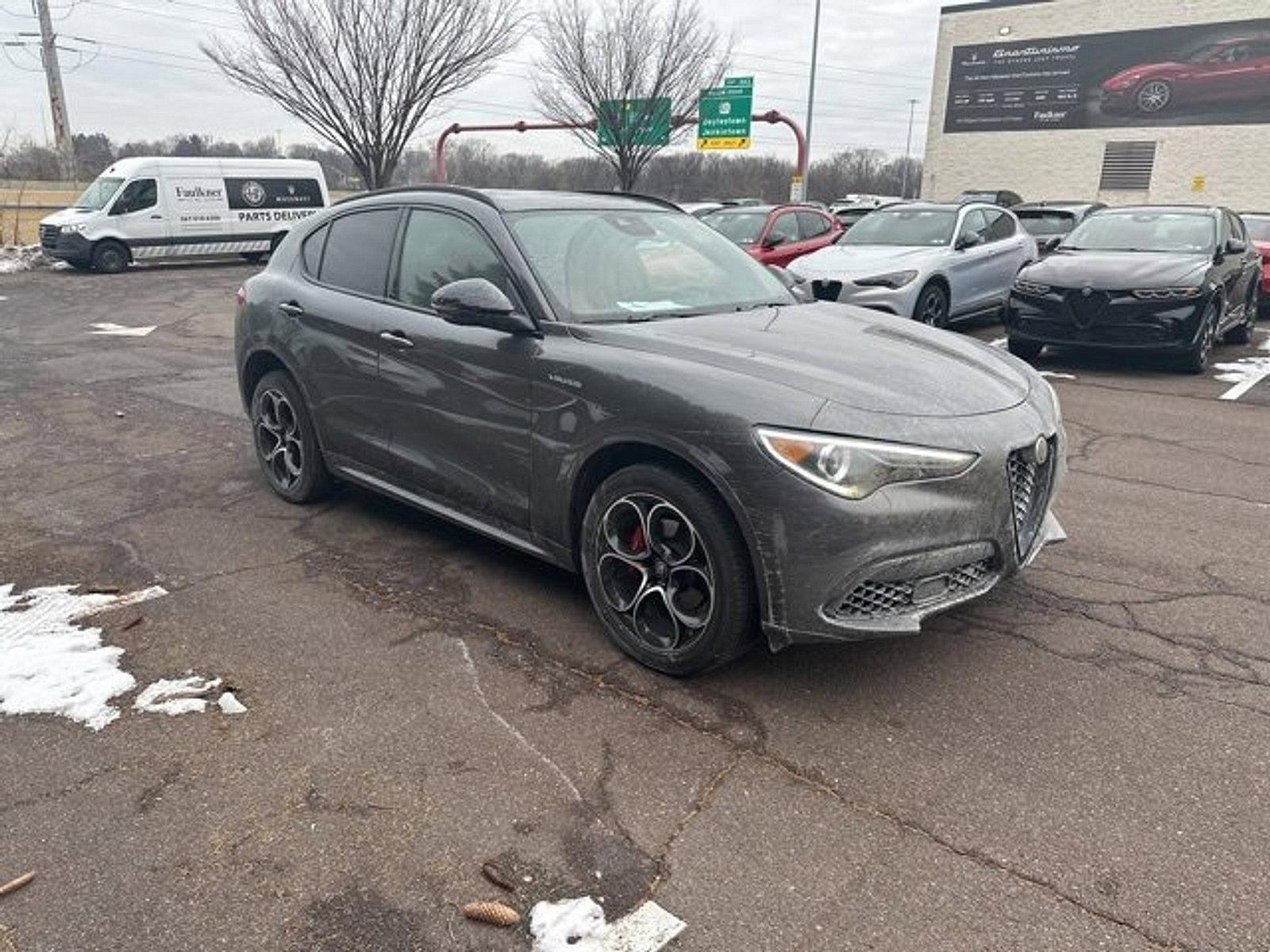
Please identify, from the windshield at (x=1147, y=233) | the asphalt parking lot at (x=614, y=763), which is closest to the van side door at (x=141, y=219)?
the asphalt parking lot at (x=614, y=763)

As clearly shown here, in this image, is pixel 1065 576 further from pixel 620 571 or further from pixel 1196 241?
pixel 1196 241

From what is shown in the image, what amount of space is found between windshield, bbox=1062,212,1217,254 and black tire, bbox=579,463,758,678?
8291mm

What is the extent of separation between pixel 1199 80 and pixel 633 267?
111ft

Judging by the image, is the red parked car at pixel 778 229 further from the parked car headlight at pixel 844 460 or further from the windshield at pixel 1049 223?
the parked car headlight at pixel 844 460

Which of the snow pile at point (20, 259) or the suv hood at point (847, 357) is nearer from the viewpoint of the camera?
the suv hood at point (847, 357)

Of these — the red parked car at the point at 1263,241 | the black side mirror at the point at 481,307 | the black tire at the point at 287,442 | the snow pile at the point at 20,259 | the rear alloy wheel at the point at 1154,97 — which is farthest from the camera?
the rear alloy wheel at the point at 1154,97

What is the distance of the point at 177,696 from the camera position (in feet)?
10.6

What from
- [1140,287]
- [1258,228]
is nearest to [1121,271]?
A: [1140,287]

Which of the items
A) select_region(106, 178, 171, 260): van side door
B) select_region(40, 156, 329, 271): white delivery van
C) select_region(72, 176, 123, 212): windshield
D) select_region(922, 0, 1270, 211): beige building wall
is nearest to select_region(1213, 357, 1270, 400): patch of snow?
select_region(40, 156, 329, 271): white delivery van

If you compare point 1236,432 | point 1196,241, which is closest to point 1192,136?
point 1196,241

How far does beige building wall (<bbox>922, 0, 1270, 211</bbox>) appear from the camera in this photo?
2966cm

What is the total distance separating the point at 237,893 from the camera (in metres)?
2.33

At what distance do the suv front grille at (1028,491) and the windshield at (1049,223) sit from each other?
13174 millimetres

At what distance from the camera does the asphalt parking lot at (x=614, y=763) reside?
2287 millimetres
